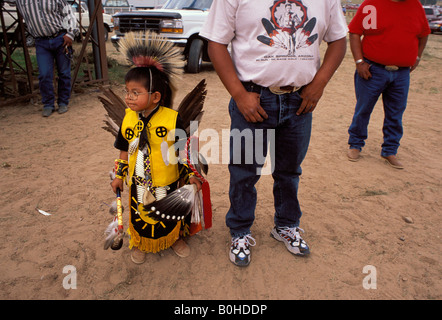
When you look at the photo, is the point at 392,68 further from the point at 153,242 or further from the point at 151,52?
the point at 153,242

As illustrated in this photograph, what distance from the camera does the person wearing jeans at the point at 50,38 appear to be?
15.8 feet

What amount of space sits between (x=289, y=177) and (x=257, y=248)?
2.08 ft

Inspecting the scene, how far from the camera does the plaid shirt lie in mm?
4781

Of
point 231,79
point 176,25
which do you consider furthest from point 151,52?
point 176,25

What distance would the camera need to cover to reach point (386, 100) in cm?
369

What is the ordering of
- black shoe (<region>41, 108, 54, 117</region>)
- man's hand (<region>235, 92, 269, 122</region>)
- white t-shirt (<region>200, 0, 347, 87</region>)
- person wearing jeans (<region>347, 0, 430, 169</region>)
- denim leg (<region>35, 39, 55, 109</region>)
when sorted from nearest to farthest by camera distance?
white t-shirt (<region>200, 0, 347, 87</region>)
man's hand (<region>235, 92, 269, 122</region>)
person wearing jeans (<region>347, 0, 430, 169</region>)
denim leg (<region>35, 39, 55, 109</region>)
black shoe (<region>41, 108, 54, 117</region>)

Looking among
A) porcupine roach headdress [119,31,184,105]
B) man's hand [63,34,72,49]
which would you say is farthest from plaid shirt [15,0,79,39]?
porcupine roach headdress [119,31,184,105]

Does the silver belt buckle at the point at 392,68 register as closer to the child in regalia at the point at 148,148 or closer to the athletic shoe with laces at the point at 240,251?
the athletic shoe with laces at the point at 240,251

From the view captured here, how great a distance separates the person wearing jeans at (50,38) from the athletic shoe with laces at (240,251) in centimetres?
432

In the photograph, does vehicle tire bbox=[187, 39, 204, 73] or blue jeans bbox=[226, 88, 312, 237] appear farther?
vehicle tire bbox=[187, 39, 204, 73]

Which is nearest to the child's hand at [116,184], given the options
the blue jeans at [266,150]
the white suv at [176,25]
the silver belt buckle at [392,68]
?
the blue jeans at [266,150]

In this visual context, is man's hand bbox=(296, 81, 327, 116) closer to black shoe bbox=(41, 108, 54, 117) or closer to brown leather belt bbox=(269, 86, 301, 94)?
brown leather belt bbox=(269, 86, 301, 94)

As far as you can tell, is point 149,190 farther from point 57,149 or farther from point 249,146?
point 57,149

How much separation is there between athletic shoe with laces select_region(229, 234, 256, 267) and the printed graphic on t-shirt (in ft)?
4.18
